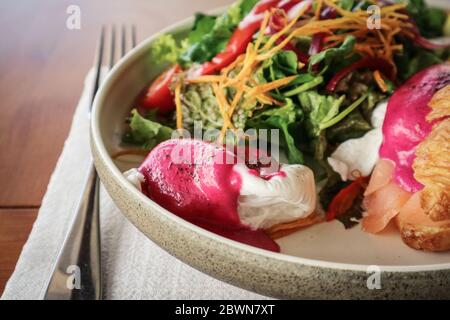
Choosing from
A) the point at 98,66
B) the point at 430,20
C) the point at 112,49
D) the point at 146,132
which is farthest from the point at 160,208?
the point at 430,20

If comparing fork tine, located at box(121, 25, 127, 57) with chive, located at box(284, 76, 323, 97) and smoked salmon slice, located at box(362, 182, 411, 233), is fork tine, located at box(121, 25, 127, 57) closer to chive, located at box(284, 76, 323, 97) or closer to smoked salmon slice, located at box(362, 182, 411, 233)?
chive, located at box(284, 76, 323, 97)

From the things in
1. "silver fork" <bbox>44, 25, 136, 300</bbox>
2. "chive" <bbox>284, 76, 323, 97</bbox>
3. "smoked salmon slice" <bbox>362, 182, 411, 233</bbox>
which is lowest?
"silver fork" <bbox>44, 25, 136, 300</bbox>

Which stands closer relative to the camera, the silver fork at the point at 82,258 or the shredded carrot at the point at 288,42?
the silver fork at the point at 82,258

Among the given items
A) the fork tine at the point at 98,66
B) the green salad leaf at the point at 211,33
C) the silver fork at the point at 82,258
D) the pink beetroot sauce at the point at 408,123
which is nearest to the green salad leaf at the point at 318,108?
the pink beetroot sauce at the point at 408,123

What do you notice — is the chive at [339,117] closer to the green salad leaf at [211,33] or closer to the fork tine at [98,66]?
the green salad leaf at [211,33]

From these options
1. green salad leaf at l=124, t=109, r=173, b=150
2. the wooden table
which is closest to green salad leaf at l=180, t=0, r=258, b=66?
green salad leaf at l=124, t=109, r=173, b=150
